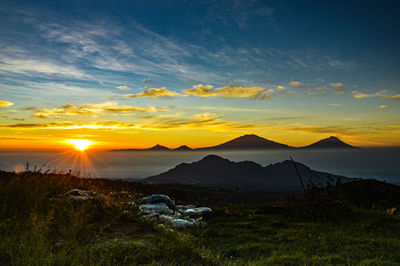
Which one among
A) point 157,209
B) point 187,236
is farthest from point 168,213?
point 187,236

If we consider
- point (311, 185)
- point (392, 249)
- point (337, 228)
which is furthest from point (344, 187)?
point (392, 249)

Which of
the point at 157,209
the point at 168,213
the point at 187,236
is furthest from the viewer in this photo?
the point at 157,209

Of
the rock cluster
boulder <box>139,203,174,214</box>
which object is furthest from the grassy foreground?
boulder <box>139,203,174,214</box>

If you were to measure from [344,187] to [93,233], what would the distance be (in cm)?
1429

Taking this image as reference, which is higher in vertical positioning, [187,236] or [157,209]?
[187,236]

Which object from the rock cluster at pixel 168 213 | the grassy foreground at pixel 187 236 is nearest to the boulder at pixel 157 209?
the rock cluster at pixel 168 213

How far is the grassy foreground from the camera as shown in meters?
4.83

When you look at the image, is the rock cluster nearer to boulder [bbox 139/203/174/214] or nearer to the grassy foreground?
boulder [bbox 139/203/174/214]

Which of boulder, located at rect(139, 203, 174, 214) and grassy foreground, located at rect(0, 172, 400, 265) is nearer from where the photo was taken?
grassy foreground, located at rect(0, 172, 400, 265)

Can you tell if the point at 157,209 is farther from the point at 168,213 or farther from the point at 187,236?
the point at 187,236

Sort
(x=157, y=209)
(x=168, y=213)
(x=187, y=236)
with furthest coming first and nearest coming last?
(x=157, y=209), (x=168, y=213), (x=187, y=236)

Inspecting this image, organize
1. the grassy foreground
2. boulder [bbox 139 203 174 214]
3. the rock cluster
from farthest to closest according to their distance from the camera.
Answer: boulder [bbox 139 203 174 214] < the rock cluster < the grassy foreground

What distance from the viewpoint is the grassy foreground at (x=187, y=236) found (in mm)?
4832

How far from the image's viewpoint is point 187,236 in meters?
6.47
